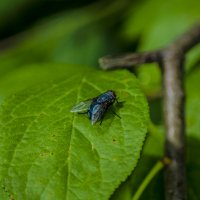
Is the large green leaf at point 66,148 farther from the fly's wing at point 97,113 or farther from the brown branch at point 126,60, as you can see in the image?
the brown branch at point 126,60

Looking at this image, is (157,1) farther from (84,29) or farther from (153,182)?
(153,182)

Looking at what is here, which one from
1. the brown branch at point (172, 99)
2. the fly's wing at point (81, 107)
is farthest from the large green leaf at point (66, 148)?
the brown branch at point (172, 99)

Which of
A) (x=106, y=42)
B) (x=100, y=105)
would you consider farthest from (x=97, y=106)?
(x=106, y=42)

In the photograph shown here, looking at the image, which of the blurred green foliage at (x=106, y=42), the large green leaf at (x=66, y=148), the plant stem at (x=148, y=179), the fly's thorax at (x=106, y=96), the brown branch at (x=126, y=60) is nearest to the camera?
the large green leaf at (x=66, y=148)

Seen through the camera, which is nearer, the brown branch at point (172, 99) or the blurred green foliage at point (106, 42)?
the brown branch at point (172, 99)

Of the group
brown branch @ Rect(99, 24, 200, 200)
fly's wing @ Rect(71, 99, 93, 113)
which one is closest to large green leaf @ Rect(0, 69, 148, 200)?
fly's wing @ Rect(71, 99, 93, 113)

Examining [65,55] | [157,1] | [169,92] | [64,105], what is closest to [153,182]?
[169,92]

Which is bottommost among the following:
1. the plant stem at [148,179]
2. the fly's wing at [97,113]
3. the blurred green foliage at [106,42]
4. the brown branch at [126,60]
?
the plant stem at [148,179]
